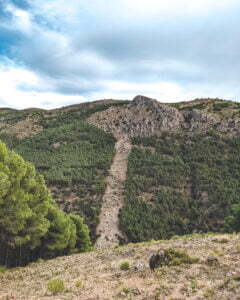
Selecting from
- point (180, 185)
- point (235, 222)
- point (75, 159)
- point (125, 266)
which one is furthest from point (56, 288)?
point (75, 159)

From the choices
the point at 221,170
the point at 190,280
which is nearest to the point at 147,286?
the point at 190,280

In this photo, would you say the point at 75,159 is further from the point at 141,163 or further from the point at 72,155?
the point at 141,163

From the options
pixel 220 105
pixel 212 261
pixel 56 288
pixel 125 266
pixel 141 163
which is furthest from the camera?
pixel 220 105

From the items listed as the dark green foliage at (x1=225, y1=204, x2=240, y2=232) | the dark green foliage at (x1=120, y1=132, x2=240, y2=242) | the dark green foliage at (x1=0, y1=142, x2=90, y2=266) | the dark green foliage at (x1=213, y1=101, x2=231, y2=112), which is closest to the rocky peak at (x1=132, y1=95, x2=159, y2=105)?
the dark green foliage at (x1=213, y1=101, x2=231, y2=112)

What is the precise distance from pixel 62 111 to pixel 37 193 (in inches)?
6737

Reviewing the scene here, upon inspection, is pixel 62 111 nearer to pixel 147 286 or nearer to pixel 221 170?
pixel 221 170

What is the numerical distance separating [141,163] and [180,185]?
19.8 metres

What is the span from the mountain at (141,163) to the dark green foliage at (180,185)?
0.28 meters

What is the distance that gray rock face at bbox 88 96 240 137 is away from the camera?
141 meters

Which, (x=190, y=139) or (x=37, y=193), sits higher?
(x=190, y=139)

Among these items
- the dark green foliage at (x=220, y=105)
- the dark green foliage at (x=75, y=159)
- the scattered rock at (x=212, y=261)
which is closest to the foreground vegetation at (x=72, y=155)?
the dark green foliage at (x=75, y=159)

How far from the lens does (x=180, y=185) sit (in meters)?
108

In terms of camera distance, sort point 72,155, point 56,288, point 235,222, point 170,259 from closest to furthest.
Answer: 1. point 56,288
2. point 170,259
3. point 235,222
4. point 72,155

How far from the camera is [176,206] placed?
3809 inches
